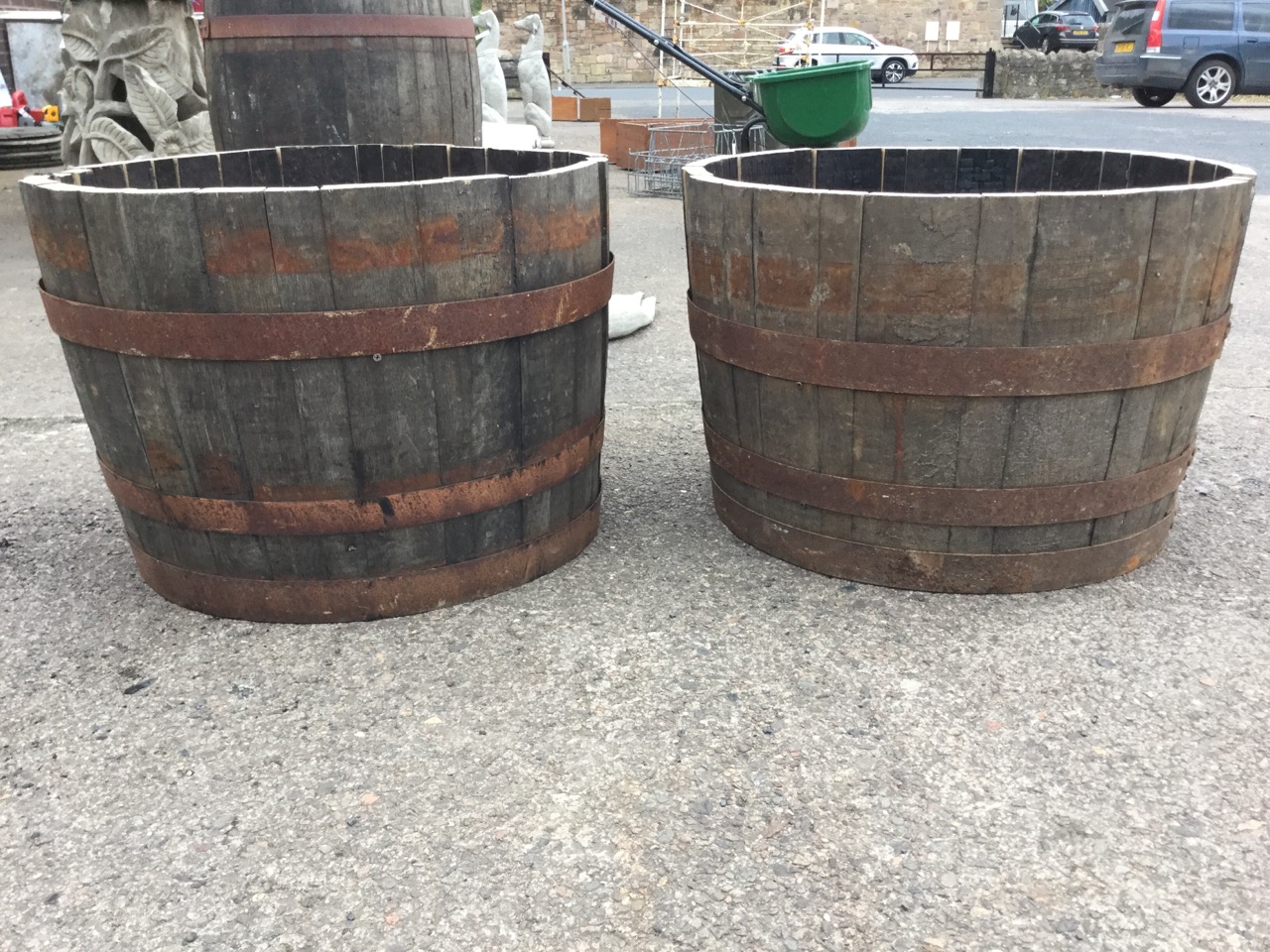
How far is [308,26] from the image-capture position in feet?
13.1

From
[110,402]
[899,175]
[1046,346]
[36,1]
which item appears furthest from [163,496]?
[36,1]

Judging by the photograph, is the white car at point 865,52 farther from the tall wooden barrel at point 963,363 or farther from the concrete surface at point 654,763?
the concrete surface at point 654,763

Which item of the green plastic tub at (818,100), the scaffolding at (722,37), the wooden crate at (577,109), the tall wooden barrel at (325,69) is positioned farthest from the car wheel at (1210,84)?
the tall wooden barrel at (325,69)

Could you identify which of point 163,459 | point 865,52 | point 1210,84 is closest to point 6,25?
point 163,459

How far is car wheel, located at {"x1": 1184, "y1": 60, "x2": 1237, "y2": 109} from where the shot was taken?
646 inches

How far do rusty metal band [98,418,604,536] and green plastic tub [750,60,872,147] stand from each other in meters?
6.84

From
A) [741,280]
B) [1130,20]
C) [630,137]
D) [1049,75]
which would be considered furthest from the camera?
[1049,75]

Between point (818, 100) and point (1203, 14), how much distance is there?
10.9 m

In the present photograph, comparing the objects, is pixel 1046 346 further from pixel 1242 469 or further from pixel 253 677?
pixel 253 677

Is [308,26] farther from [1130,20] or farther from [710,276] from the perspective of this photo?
[1130,20]

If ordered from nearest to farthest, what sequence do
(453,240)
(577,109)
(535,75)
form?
(453,240) → (535,75) → (577,109)

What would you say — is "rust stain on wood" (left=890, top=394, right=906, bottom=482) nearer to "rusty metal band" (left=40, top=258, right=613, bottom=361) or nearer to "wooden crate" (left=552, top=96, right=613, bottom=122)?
"rusty metal band" (left=40, top=258, right=613, bottom=361)

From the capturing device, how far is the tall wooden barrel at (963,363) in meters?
2.49

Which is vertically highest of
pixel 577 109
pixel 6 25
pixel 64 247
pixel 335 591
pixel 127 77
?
pixel 6 25
